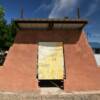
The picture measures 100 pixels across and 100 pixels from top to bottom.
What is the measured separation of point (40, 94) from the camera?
1367 centimetres

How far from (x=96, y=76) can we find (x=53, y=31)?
152 inches

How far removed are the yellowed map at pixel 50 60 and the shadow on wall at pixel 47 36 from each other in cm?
31

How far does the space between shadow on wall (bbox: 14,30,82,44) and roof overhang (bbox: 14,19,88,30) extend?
15.1 inches

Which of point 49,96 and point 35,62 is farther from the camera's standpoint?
point 35,62

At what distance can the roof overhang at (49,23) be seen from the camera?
14.2m

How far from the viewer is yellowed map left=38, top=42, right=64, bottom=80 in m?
15.0

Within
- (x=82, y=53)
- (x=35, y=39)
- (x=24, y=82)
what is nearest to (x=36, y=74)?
(x=24, y=82)

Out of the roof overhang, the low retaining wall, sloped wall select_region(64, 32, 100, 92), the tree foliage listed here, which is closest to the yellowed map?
sloped wall select_region(64, 32, 100, 92)

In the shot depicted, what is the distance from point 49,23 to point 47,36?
1.17 metres

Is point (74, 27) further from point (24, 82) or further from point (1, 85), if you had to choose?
point (1, 85)

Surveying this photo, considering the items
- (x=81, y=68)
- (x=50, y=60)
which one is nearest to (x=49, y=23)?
(x=50, y=60)

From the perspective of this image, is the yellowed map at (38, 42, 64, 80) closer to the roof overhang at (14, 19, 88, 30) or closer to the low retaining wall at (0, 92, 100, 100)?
the roof overhang at (14, 19, 88, 30)

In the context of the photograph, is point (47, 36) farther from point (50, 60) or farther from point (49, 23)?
point (50, 60)

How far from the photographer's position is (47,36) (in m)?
15.3
